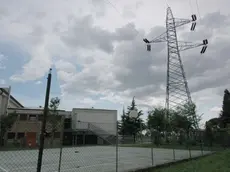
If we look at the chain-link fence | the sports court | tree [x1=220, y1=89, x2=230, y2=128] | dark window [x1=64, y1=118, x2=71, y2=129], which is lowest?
the sports court

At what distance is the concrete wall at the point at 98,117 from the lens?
1908 inches

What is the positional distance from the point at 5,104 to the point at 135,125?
32.4 m

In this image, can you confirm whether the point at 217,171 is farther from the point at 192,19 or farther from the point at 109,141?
the point at 109,141

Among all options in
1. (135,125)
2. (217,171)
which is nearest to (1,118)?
(217,171)

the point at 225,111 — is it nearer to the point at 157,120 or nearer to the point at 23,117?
the point at 157,120

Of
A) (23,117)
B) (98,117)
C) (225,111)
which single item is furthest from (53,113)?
(225,111)

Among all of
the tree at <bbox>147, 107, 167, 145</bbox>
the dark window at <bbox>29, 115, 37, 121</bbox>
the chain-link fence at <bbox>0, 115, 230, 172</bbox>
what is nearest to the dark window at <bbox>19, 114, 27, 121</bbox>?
the chain-link fence at <bbox>0, 115, 230, 172</bbox>

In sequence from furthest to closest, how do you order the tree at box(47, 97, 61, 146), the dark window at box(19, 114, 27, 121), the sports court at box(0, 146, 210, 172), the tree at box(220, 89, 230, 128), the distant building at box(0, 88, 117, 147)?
1. the tree at box(220, 89, 230, 128)
2. the dark window at box(19, 114, 27, 121)
3. the distant building at box(0, 88, 117, 147)
4. the tree at box(47, 97, 61, 146)
5. the sports court at box(0, 146, 210, 172)

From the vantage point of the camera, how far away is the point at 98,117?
5159 centimetres

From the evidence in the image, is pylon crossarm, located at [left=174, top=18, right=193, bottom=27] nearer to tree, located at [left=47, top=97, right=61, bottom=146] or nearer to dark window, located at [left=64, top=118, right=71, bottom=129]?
tree, located at [left=47, top=97, right=61, bottom=146]

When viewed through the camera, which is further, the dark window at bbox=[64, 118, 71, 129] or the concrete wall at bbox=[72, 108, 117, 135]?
the concrete wall at bbox=[72, 108, 117, 135]

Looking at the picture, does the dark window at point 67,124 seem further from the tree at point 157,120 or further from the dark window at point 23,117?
the tree at point 157,120

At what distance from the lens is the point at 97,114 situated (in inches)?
2031

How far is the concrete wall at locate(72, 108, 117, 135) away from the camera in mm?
48469
